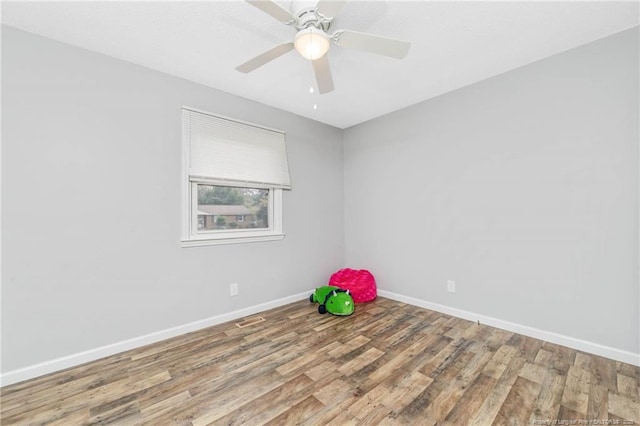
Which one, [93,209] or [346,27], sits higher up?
[346,27]

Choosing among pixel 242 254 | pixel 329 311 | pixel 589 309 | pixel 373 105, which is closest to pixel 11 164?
pixel 242 254

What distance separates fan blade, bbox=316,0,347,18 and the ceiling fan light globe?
0.11 meters

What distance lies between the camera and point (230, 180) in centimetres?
285

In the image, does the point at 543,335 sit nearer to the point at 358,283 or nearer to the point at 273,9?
the point at 358,283

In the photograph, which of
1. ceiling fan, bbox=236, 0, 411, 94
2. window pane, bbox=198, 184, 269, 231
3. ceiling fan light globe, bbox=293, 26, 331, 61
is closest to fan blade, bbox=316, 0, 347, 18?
ceiling fan, bbox=236, 0, 411, 94

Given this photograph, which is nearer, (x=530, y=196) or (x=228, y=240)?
(x=530, y=196)

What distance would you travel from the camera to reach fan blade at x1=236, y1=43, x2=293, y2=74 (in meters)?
1.74

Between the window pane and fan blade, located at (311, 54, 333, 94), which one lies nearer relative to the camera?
fan blade, located at (311, 54, 333, 94)

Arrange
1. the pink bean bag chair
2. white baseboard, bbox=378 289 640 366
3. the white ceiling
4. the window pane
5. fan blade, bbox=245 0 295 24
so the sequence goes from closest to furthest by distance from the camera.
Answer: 1. fan blade, bbox=245 0 295 24
2. the white ceiling
3. white baseboard, bbox=378 289 640 366
4. the window pane
5. the pink bean bag chair

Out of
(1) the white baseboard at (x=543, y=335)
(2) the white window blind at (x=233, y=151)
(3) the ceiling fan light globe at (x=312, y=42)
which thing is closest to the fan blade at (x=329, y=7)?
(3) the ceiling fan light globe at (x=312, y=42)

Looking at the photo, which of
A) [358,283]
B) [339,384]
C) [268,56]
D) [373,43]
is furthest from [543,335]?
[268,56]

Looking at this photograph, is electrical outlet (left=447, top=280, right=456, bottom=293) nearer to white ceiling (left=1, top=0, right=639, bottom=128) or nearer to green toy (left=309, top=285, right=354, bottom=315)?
green toy (left=309, top=285, right=354, bottom=315)

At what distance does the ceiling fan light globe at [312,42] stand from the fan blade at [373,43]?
98 millimetres

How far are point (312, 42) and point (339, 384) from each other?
2.23 meters
